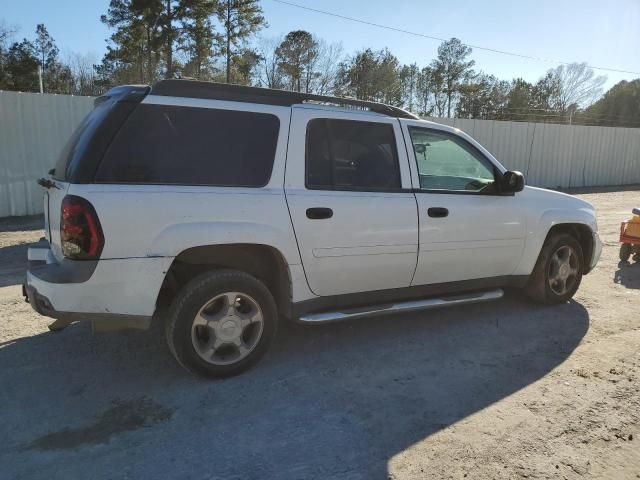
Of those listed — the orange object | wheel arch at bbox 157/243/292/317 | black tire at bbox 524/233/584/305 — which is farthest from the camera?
the orange object

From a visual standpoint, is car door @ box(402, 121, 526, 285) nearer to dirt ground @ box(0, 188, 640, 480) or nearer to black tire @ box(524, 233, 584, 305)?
black tire @ box(524, 233, 584, 305)

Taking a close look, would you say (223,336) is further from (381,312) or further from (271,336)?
(381,312)

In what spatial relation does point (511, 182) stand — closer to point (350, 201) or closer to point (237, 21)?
point (350, 201)

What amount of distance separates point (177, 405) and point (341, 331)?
1.76 metres

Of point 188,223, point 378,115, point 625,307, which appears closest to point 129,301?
point 188,223

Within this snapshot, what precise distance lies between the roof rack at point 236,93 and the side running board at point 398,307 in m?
1.66

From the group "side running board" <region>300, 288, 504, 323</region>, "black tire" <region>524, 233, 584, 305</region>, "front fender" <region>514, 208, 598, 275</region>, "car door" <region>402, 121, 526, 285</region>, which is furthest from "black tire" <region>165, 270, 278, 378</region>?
"black tire" <region>524, 233, 584, 305</region>

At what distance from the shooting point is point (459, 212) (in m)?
4.40

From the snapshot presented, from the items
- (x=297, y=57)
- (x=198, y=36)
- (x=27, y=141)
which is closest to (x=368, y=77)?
(x=297, y=57)

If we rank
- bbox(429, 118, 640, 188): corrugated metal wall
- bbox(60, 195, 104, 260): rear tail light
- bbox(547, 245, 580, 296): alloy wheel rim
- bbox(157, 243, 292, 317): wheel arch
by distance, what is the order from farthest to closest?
bbox(429, 118, 640, 188): corrugated metal wall
bbox(547, 245, 580, 296): alloy wheel rim
bbox(157, 243, 292, 317): wheel arch
bbox(60, 195, 104, 260): rear tail light

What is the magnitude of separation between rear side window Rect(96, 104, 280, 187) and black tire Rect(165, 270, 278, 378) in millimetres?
672

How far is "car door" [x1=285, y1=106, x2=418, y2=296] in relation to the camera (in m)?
3.76

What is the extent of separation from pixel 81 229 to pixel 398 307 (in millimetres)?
2516

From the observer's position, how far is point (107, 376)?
3.69 meters
